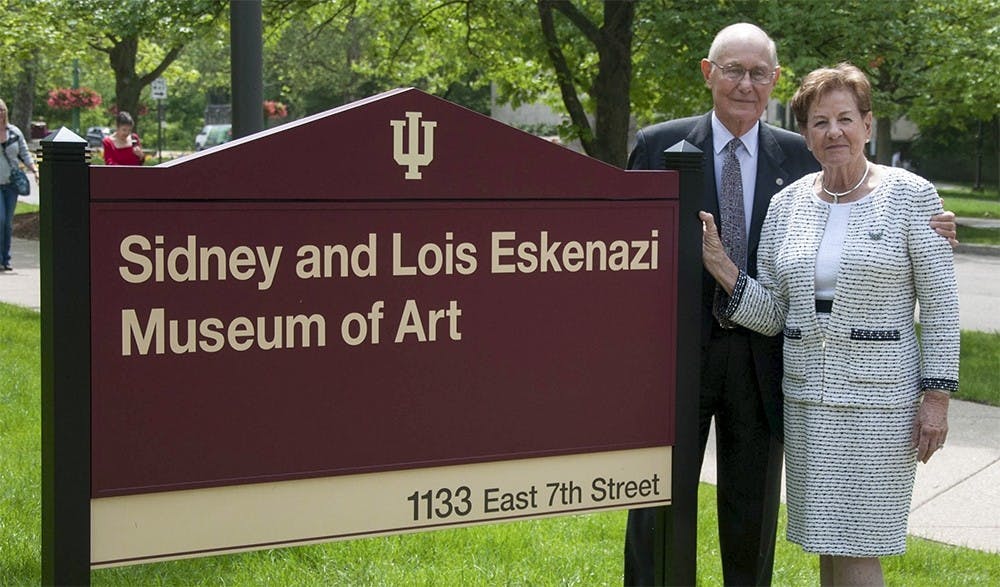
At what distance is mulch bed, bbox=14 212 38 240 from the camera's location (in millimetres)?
17922

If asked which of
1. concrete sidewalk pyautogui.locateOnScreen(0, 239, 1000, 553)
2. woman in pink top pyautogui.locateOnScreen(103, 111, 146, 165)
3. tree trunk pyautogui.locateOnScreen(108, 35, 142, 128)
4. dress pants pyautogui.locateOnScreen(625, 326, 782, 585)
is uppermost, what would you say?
tree trunk pyautogui.locateOnScreen(108, 35, 142, 128)

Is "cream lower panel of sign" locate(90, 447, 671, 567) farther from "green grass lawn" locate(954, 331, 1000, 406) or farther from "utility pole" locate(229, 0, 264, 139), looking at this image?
"green grass lawn" locate(954, 331, 1000, 406)

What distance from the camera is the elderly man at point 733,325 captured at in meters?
3.67

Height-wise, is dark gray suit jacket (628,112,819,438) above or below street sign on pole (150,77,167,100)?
below

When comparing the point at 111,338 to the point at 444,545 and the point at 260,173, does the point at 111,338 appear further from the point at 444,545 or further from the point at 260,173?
the point at 444,545

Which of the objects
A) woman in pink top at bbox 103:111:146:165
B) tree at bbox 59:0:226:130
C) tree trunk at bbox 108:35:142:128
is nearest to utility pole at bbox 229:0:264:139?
tree at bbox 59:0:226:130

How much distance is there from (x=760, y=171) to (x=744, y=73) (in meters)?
0.32

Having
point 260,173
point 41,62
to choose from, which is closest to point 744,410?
point 260,173

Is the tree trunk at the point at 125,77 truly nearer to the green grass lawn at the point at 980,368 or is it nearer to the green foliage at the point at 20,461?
the green foliage at the point at 20,461

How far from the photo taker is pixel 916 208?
10.8ft

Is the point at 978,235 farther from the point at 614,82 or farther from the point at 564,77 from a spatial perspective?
the point at 614,82

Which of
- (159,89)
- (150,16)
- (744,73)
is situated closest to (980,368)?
(744,73)

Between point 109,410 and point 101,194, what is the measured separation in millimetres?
404

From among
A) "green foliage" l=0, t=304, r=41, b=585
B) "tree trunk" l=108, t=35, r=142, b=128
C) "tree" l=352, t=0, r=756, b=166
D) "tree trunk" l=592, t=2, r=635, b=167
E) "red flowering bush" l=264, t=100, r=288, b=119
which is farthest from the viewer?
"red flowering bush" l=264, t=100, r=288, b=119
